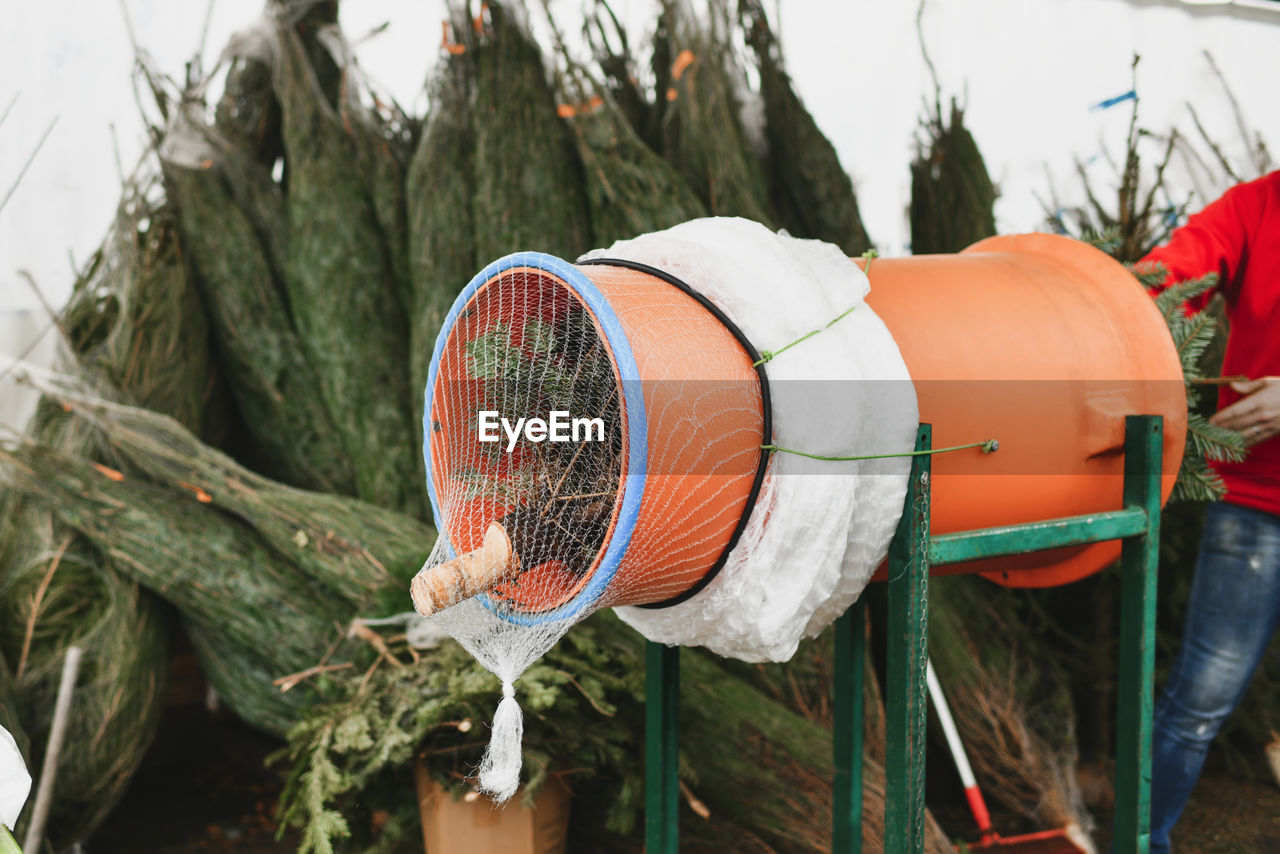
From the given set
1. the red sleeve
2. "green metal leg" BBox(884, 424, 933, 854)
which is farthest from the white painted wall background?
"green metal leg" BBox(884, 424, 933, 854)

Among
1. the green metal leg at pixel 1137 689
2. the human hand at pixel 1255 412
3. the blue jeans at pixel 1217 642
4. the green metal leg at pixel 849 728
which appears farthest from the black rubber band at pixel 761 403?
the blue jeans at pixel 1217 642

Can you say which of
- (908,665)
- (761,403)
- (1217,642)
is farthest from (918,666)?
(1217,642)

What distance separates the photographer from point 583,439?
1145mm

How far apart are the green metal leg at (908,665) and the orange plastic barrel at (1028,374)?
122 millimetres

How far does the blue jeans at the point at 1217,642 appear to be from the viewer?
1773mm

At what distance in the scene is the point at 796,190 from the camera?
288 centimetres

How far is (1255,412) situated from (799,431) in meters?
0.98

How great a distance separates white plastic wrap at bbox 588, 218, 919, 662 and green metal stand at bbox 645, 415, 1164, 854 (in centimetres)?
6

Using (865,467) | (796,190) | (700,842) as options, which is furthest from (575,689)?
(796,190)

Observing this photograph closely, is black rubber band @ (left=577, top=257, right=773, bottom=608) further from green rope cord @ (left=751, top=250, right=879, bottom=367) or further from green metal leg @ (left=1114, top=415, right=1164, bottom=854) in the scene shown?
green metal leg @ (left=1114, top=415, right=1164, bottom=854)

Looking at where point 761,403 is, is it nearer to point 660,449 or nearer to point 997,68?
point 660,449

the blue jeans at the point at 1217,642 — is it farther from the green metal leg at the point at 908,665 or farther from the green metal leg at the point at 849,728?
the green metal leg at the point at 908,665

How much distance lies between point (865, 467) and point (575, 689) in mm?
1175

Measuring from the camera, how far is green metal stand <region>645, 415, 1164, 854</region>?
116 cm
